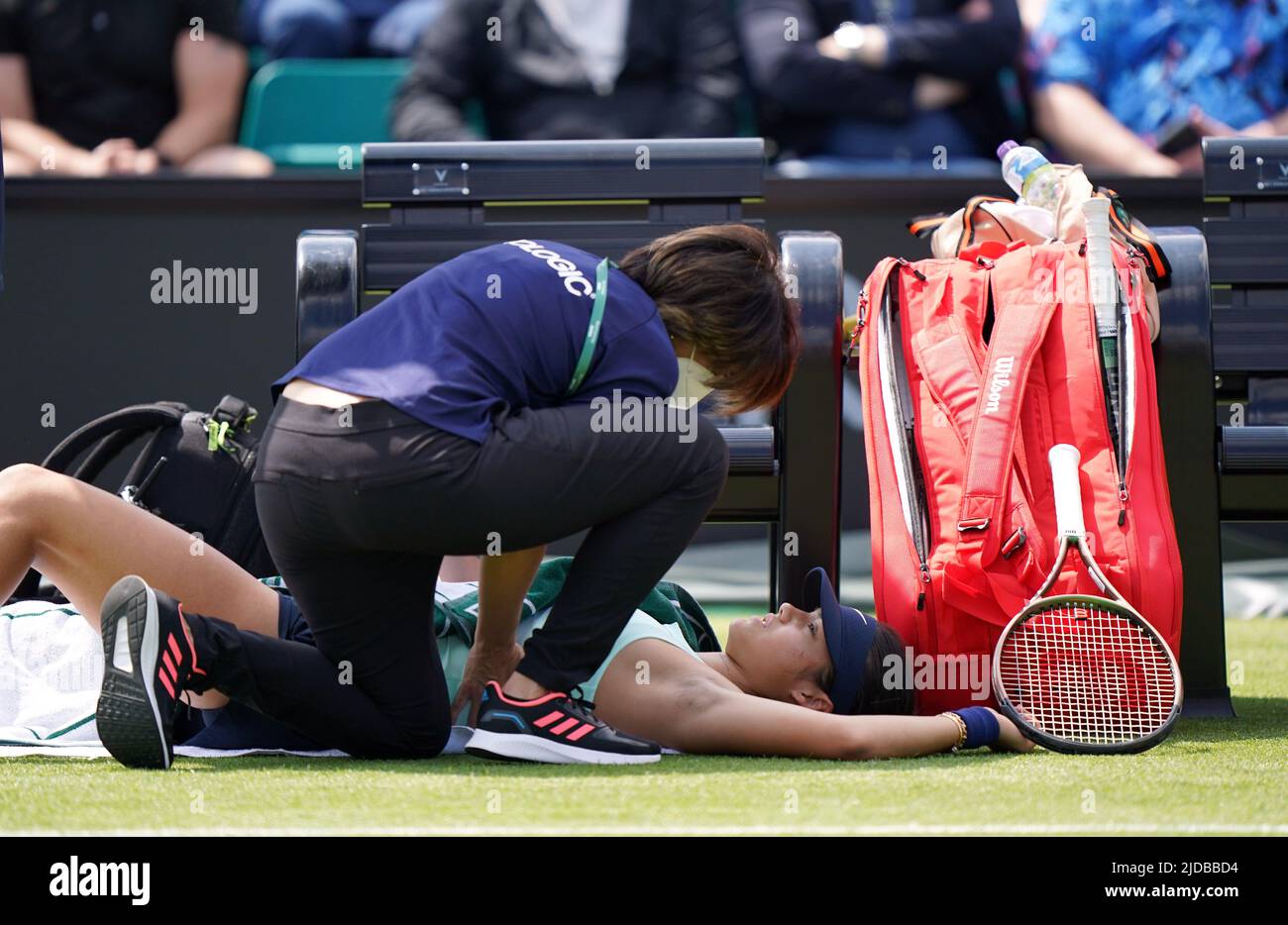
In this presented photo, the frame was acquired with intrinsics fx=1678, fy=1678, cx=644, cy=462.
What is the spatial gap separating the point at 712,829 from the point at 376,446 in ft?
2.41

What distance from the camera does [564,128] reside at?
515 centimetres

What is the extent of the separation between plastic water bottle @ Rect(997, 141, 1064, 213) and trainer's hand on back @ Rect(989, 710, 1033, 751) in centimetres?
118

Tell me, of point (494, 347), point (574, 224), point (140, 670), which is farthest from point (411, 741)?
point (574, 224)

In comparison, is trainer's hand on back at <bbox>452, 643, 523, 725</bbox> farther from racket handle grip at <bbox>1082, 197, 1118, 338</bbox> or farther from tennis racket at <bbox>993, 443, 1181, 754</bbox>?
racket handle grip at <bbox>1082, 197, 1118, 338</bbox>

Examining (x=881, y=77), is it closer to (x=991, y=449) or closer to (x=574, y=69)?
(x=574, y=69)

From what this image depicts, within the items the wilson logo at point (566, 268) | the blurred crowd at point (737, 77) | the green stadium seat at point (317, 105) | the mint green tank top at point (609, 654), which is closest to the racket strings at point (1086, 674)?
the mint green tank top at point (609, 654)

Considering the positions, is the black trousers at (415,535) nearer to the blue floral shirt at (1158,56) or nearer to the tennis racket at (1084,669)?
the tennis racket at (1084,669)

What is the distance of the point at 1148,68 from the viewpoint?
5.43m

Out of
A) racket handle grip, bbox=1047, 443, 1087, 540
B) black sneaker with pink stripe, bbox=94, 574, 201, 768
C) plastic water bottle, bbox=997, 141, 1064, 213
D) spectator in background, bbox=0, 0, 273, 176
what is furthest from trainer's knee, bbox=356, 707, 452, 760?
spectator in background, bbox=0, 0, 273, 176

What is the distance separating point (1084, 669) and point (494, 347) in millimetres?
1032

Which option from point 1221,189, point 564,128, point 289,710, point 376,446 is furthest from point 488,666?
point 564,128

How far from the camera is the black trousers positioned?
7.43 ft

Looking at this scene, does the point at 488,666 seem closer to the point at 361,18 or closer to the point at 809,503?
the point at 809,503

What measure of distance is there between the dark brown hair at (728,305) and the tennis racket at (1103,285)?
65cm
